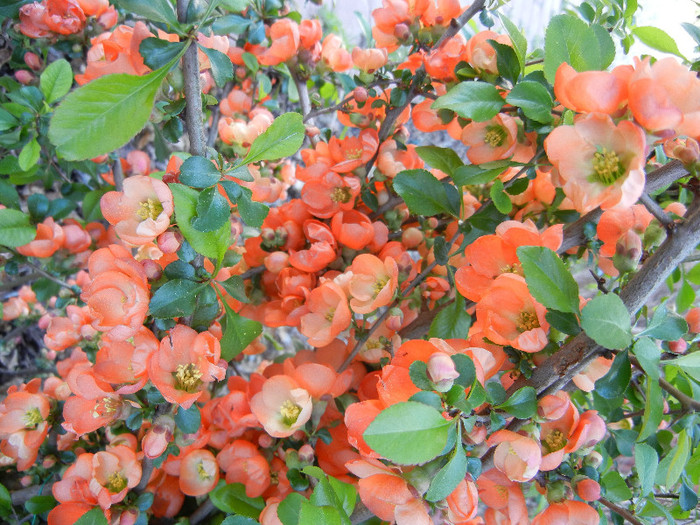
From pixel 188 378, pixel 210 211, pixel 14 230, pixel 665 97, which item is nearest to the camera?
pixel 665 97

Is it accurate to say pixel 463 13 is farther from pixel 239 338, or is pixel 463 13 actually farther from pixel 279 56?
pixel 239 338

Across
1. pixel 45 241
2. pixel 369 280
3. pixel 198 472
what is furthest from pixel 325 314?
pixel 45 241

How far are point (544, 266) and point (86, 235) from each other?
0.78 m

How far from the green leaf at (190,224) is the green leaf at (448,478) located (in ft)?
0.99

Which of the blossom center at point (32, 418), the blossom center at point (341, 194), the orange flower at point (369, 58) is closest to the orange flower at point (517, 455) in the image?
the blossom center at point (341, 194)

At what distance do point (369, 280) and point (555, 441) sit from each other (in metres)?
0.29

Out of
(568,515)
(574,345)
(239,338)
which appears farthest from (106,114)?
(568,515)

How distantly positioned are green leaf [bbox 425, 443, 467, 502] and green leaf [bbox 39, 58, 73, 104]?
84 centimetres

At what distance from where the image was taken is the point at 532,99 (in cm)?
51

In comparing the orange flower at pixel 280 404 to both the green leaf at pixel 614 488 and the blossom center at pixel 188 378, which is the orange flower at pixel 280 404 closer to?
the blossom center at pixel 188 378

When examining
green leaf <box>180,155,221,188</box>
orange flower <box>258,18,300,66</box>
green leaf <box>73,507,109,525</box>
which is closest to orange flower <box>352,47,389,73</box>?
orange flower <box>258,18,300,66</box>

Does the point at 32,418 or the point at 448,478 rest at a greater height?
the point at 448,478

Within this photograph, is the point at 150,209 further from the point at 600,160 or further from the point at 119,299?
the point at 600,160

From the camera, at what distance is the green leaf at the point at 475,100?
544 mm
